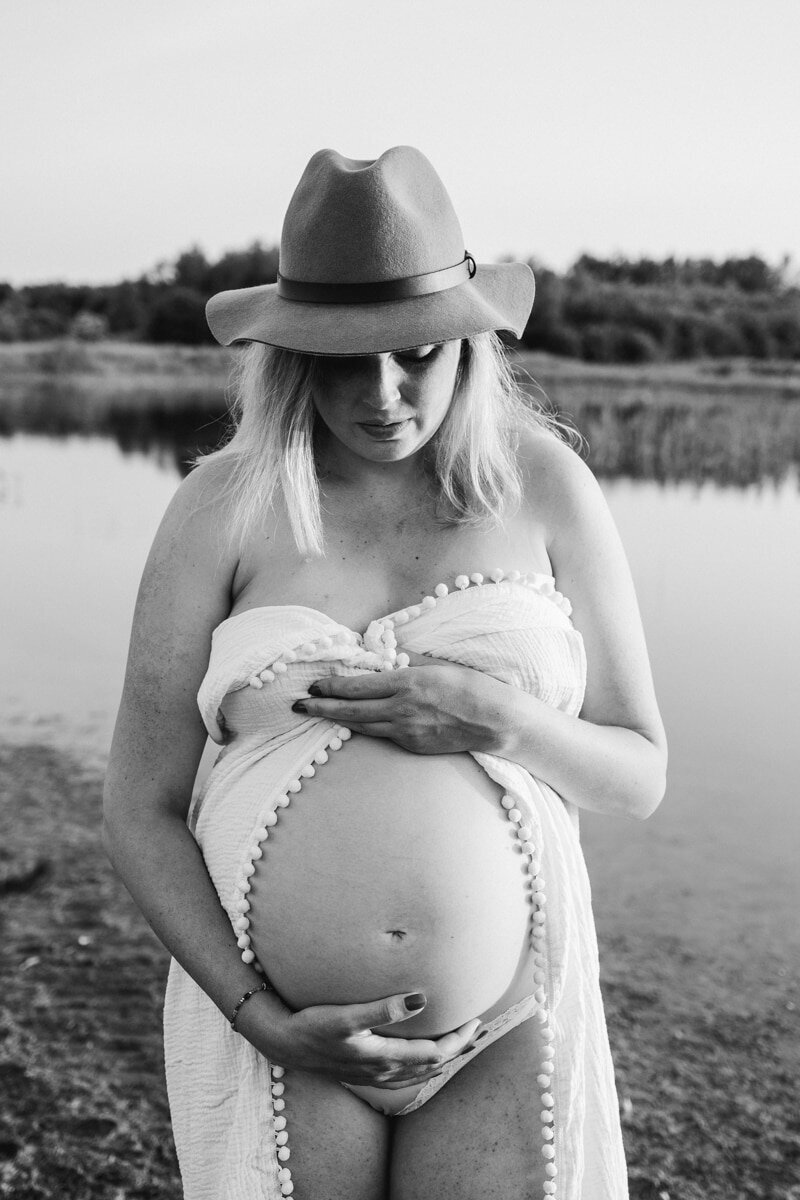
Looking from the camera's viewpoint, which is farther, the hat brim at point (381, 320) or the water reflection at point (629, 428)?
the water reflection at point (629, 428)

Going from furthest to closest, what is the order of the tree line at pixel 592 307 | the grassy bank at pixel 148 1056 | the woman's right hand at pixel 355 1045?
the tree line at pixel 592 307 < the grassy bank at pixel 148 1056 < the woman's right hand at pixel 355 1045

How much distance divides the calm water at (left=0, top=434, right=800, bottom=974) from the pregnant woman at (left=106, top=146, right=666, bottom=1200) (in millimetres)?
2421

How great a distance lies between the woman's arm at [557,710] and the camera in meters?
1.57

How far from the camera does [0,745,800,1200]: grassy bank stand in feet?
8.74

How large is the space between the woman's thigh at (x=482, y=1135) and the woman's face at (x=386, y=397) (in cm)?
90

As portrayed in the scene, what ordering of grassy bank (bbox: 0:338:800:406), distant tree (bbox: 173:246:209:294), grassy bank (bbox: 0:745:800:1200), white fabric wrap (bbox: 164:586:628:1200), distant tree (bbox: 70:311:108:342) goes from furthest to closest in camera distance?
distant tree (bbox: 173:246:209:294) → distant tree (bbox: 70:311:108:342) → grassy bank (bbox: 0:338:800:406) → grassy bank (bbox: 0:745:800:1200) → white fabric wrap (bbox: 164:586:628:1200)

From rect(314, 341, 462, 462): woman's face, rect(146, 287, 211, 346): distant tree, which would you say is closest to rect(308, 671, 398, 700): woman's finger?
rect(314, 341, 462, 462): woman's face

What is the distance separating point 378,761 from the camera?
5.33 ft

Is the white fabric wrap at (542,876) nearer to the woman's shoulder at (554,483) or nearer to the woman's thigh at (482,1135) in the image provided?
the woman's thigh at (482,1135)

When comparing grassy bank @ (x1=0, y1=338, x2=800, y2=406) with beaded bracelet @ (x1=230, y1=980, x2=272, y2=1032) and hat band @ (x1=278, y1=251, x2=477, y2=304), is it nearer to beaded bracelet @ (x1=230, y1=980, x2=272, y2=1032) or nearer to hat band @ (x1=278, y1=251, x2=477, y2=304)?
hat band @ (x1=278, y1=251, x2=477, y2=304)

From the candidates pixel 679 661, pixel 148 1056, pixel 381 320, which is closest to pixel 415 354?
pixel 381 320

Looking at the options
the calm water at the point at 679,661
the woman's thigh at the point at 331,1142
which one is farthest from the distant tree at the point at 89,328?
the woman's thigh at the point at 331,1142

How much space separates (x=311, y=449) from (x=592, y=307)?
32.2m

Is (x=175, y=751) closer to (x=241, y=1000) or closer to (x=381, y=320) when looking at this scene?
(x=241, y=1000)
